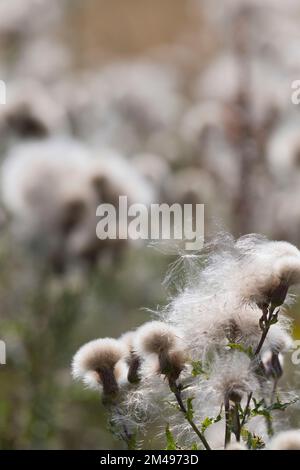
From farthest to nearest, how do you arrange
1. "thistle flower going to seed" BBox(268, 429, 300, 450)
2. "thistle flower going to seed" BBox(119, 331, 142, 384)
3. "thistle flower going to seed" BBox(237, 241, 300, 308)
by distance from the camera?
"thistle flower going to seed" BBox(119, 331, 142, 384)
"thistle flower going to seed" BBox(237, 241, 300, 308)
"thistle flower going to seed" BBox(268, 429, 300, 450)

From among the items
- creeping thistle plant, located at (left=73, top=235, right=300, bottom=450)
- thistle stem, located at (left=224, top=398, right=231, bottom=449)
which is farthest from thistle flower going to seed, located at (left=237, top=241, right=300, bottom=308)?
thistle stem, located at (left=224, top=398, right=231, bottom=449)

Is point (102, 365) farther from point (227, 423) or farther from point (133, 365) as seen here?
point (227, 423)

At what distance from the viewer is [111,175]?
2.51 metres

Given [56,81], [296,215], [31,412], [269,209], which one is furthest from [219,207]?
[56,81]

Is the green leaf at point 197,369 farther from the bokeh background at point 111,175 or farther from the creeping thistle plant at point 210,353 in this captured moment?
the bokeh background at point 111,175

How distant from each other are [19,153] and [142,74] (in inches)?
86.9

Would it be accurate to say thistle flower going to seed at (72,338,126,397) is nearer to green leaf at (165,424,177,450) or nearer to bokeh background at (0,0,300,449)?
green leaf at (165,424,177,450)

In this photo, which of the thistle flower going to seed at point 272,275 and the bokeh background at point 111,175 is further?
the bokeh background at point 111,175

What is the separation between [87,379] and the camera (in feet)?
3.80

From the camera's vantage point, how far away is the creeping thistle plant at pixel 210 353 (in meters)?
1.06

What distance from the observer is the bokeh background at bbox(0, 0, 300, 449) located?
2531 mm

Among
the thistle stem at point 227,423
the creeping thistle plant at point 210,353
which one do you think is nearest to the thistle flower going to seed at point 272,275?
the creeping thistle plant at point 210,353

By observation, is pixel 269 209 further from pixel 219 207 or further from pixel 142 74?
pixel 142 74

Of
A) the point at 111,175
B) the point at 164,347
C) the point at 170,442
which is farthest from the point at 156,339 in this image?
the point at 111,175
